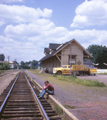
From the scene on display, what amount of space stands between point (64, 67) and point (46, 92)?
69.0 feet

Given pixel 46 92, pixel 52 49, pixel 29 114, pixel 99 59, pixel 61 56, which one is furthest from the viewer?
pixel 99 59

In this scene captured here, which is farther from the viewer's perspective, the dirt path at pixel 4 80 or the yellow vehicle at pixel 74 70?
the yellow vehicle at pixel 74 70

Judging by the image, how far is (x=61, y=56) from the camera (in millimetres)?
33938

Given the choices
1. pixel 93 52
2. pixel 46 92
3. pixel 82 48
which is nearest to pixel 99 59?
pixel 93 52

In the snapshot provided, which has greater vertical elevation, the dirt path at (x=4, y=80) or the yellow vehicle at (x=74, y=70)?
the yellow vehicle at (x=74, y=70)

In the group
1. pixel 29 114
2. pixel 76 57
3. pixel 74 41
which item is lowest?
pixel 29 114

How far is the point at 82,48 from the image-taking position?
34.6 meters

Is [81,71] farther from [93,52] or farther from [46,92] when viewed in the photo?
[93,52]

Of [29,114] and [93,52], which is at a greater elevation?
[93,52]

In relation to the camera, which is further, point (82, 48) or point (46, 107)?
point (82, 48)

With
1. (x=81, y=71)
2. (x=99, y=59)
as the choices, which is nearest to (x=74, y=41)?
(x=81, y=71)

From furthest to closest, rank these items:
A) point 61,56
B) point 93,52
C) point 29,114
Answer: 1. point 93,52
2. point 61,56
3. point 29,114

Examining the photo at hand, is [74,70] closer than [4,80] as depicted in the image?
No

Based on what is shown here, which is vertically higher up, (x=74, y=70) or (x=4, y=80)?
(x=74, y=70)
